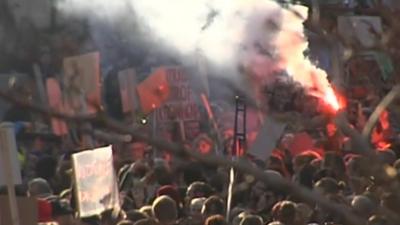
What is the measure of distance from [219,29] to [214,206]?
163 inches

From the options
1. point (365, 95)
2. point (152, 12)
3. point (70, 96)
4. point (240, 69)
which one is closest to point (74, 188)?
point (365, 95)

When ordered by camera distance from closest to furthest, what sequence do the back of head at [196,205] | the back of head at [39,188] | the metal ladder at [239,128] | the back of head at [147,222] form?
the back of head at [147,222] < the back of head at [196,205] < the back of head at [39,188] < the metal ladder at [239,128]

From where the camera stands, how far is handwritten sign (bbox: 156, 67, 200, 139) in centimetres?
969

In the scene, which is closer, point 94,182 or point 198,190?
point 94,182

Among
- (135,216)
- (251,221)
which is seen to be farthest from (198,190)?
(251,221)

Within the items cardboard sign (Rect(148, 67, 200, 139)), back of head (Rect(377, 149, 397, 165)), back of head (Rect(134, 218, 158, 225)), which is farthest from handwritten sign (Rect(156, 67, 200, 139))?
back of head (Rect(377, 149, 397, 165))

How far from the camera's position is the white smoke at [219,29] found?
28.3 feet

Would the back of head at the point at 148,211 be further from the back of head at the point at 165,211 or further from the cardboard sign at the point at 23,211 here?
the cardboard sign at the point at 23,211

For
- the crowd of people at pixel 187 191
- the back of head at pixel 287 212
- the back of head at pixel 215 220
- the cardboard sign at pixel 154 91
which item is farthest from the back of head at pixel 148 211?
the cardboard sign at pixel 154 91

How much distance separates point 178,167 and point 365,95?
3.56 meters

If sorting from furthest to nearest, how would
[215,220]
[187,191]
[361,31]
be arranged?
1. [187,191]
2. [215,220]
3. [361,31]

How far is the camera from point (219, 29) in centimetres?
1054

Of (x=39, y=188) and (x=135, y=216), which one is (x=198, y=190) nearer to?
(x=135, y=216)

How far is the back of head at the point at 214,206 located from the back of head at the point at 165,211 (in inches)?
10.6
